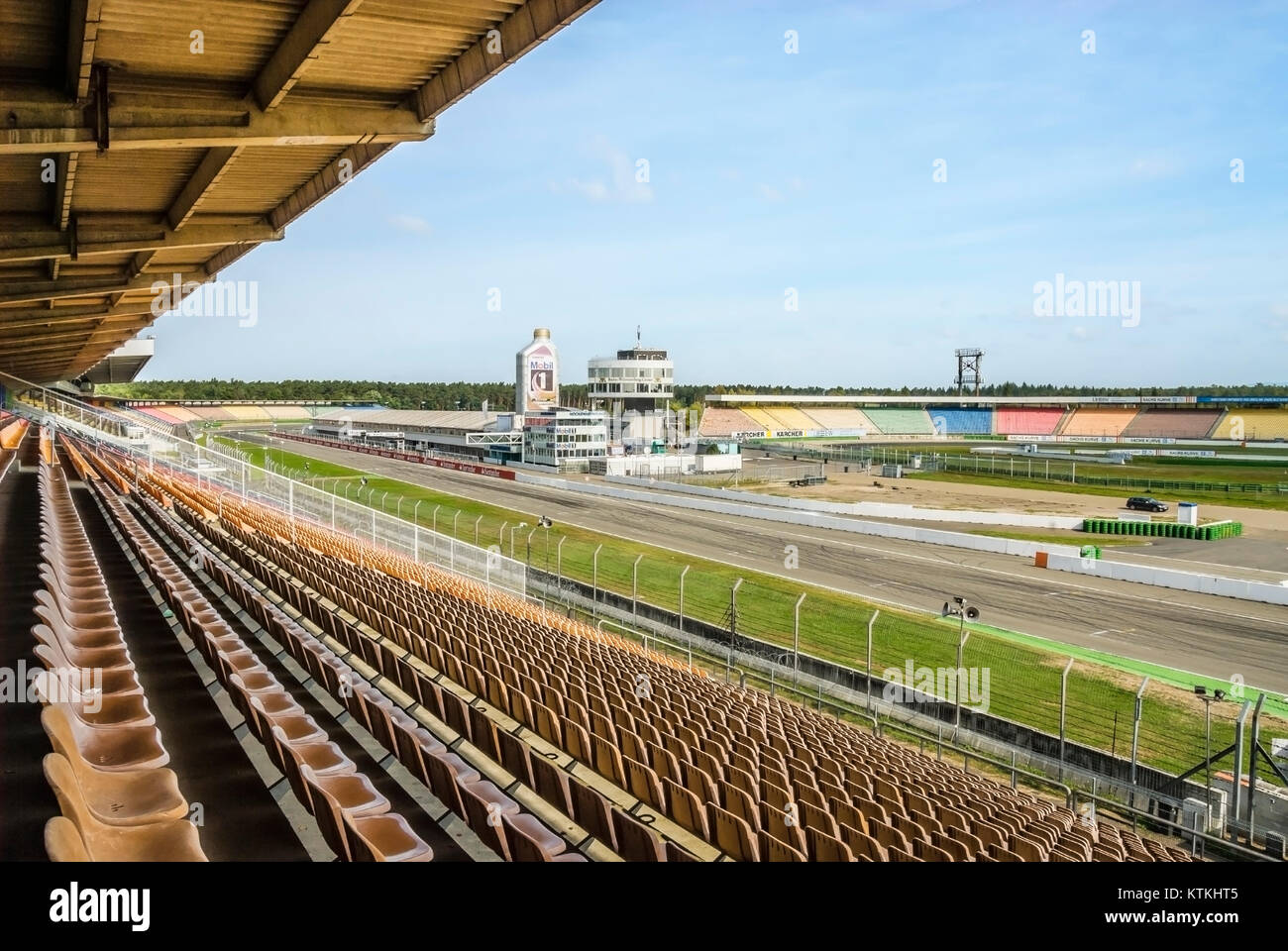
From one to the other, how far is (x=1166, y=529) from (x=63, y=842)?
146 ft

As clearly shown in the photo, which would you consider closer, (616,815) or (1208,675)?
(616,815)

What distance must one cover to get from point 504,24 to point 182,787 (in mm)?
5648

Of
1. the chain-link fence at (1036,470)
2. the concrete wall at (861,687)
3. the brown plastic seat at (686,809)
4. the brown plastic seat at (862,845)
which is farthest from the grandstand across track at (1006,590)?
the chain-link fence at (1036,470)

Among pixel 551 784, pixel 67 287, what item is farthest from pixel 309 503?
pixel 551 784

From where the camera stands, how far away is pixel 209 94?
7.39 meters

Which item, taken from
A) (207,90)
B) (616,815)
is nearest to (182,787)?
(616,815)

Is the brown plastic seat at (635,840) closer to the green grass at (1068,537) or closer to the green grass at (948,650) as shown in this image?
the green grass at (948,650)

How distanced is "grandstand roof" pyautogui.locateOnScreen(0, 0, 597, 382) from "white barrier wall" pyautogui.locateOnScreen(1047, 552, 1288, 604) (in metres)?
27.4

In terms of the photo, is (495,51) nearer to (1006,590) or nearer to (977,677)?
(977,677)

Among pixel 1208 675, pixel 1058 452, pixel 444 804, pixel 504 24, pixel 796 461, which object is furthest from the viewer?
pixel 1058 452

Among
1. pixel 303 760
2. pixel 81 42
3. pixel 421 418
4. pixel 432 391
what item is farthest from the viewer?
pixel 432 391

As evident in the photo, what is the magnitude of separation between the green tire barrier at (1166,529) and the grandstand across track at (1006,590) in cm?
982
